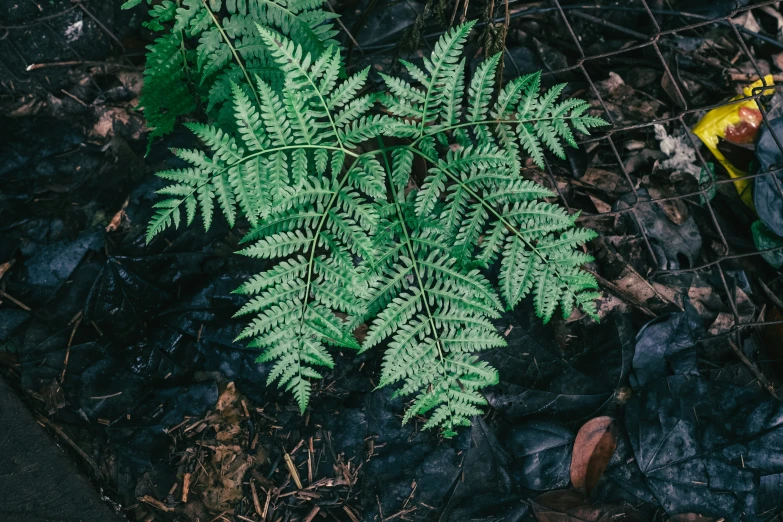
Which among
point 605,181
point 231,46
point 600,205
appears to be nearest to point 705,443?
point 600,205

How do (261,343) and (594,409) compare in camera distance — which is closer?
(261,343)

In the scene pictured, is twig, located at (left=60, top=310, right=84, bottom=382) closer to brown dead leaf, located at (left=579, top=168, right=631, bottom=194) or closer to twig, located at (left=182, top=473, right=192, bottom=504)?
twig, located at (left=182, top=473, right=192, bottom=504)

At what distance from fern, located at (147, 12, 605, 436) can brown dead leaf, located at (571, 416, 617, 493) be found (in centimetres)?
83

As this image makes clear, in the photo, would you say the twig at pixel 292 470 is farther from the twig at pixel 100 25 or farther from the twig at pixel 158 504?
the twig at pixel 100 25

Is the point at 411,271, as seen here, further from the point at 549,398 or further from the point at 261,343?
the point at 549,398

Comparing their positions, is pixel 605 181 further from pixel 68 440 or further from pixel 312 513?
pixel 68 440

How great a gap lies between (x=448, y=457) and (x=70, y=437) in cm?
202

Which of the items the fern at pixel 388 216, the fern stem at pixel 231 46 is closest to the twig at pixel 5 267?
the fern at pixel 388 216

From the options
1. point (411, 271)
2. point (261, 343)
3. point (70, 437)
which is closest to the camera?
point (261, 343)

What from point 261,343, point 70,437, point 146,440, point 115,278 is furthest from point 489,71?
point 70,437

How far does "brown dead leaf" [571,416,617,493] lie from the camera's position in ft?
10.4

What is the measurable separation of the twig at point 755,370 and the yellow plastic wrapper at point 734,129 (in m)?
0.85

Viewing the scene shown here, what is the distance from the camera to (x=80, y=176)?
133 inches

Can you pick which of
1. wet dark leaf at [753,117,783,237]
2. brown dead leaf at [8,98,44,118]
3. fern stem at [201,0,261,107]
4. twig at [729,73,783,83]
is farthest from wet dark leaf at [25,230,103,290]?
twig at [729,73,783,83]
